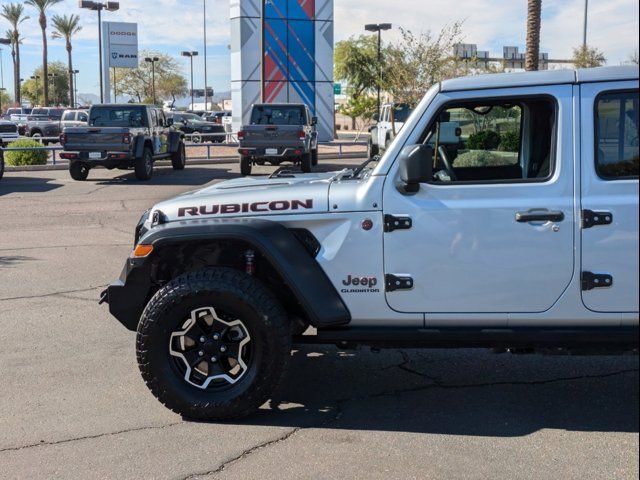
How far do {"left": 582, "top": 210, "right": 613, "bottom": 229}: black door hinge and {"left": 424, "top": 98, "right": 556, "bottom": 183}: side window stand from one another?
0.31m

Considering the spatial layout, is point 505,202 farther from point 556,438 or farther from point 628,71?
point 556,438

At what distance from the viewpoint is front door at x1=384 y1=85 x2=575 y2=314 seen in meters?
4.13

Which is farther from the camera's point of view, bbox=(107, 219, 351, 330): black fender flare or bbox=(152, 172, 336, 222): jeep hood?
bbox=(152, 172, 336, 222): jeep hood

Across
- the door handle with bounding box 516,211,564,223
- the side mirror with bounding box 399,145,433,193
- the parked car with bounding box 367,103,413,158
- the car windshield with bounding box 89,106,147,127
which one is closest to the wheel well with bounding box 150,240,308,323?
the side mirror with bounding box 399,145,433,193

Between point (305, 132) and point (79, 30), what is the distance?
63591mm

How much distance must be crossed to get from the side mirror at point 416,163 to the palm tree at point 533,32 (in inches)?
563

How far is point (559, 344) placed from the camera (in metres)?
4.21

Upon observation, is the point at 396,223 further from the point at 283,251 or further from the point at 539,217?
the point at 539,217

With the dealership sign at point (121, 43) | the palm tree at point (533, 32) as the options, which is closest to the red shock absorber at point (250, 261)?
the palm tree at point (533, 32)

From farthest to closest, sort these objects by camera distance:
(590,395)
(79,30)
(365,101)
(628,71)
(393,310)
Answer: (79,30)
(365,101)
(590,395)
(393,310)
(628,71)

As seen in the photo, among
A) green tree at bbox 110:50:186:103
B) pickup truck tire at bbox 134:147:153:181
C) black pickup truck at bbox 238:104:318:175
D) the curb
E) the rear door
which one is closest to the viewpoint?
the rear door

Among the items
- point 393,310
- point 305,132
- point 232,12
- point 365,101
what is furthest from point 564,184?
point 365,101

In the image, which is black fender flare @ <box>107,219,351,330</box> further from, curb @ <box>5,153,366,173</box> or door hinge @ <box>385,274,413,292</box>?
curb @ <box>5,153,366,173</box>

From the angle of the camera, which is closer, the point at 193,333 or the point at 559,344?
the point at 559,344
